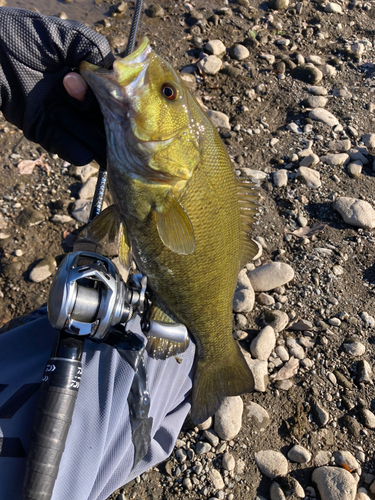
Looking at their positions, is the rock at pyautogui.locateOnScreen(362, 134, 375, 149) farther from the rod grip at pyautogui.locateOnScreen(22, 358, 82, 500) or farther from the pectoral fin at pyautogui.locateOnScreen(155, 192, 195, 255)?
the rod grip at pyautogui.locateOnScreen(22, 358, 82, 500)

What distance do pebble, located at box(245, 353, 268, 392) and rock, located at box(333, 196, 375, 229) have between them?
5.59 ft

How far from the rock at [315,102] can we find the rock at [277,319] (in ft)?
8.90

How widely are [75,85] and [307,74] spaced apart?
371cm

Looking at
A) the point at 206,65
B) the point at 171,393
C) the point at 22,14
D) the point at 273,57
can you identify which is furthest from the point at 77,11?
the point at 171,393

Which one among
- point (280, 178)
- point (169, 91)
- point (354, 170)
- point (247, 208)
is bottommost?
point (280, 178)

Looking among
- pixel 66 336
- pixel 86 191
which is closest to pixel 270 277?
pixel 86 191

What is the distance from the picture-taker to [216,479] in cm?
269

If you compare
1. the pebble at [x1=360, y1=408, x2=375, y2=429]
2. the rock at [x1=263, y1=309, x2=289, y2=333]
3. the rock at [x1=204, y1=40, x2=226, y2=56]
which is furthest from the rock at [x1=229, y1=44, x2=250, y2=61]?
the pebble at [x1=360, y1=408, x2=375, y2=429]

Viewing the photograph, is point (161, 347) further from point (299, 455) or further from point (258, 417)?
point (299, 455)

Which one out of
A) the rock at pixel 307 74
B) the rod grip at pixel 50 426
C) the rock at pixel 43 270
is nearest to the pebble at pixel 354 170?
the rock at pixel 307 74

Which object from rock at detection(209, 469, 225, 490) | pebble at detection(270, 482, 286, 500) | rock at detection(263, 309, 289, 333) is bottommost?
rock at detection(209, 469, 225, 490)

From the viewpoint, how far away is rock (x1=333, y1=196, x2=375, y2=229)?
3797 millimetres

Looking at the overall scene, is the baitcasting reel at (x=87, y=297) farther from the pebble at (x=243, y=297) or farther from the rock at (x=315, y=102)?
the rock at (x=315, y=102)

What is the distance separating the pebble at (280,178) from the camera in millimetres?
4078
